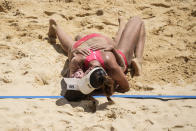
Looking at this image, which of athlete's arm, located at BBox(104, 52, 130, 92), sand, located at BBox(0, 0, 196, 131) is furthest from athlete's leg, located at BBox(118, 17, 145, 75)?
athlete's arm, located at BBox(104, 52, 130, 92)

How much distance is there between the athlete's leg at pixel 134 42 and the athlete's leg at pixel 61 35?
67cm

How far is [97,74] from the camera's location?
2.36m

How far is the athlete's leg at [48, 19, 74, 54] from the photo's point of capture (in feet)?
11.1

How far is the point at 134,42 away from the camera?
3.30 metres

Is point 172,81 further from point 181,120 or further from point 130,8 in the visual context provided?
point 130,8

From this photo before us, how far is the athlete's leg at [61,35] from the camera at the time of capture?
3373 millimetres

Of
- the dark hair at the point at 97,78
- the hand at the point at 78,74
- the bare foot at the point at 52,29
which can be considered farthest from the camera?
the bare foot at the point at 52,29

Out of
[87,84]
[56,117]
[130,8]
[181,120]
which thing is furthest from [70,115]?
[130,8]

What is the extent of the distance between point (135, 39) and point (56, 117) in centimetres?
154

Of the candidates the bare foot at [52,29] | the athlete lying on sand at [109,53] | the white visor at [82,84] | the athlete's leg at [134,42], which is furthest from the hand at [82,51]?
the bare foot at [52,29]

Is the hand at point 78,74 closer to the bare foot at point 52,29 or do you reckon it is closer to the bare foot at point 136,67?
the bare foot at point 136,67

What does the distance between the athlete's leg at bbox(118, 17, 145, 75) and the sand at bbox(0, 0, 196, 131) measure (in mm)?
154

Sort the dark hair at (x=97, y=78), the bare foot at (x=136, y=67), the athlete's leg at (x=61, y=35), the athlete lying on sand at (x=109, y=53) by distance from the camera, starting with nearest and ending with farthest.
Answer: the dark hair at (x=97, y=78), the athlete lying on sand at (x=109, y=53), the bare foot at (x=136, y=67), the athlete's leg at (x=61, y=35)

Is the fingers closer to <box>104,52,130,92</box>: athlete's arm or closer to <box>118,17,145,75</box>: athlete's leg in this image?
<box>104,52,130,92</box>: athlete's arm
